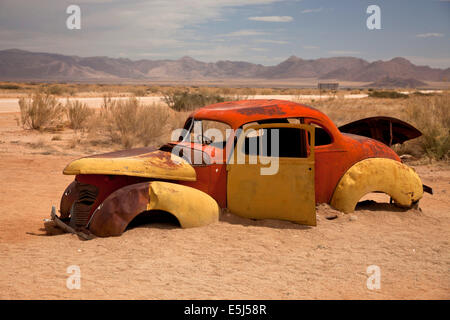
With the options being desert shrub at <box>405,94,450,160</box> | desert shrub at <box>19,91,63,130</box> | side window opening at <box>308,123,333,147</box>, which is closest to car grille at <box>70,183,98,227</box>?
side window opening at <box>308,123,333,147</box>

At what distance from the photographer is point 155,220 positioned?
6301 mm

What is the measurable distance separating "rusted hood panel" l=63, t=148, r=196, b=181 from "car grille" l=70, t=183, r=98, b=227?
0.31 meters

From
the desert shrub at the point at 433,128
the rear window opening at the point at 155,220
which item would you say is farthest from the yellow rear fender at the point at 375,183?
the desert shrub at the point at 433,128

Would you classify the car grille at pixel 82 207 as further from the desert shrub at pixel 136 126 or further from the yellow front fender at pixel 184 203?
the desert shrub at pixel 136 126

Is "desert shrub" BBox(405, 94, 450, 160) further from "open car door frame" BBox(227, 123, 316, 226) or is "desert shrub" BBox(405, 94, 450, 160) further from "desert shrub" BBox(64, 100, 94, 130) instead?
"desert shrub" BBox(64, 100, 94, 130)

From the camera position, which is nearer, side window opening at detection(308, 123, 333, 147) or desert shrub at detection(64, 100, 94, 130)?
side window opening at detection(308, 123, 333, 147)

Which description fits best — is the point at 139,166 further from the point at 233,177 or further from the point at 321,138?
the point at 321,138

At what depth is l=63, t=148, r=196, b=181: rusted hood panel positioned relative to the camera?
19.0 feet

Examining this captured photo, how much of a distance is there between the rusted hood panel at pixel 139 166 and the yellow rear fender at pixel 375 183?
2.10 metres

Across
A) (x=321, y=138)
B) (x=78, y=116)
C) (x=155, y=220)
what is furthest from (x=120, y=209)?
(x=78, y=116)

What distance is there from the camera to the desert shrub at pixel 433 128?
12773 millimetres

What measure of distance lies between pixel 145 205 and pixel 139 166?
52 cm

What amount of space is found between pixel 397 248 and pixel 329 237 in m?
0.80
